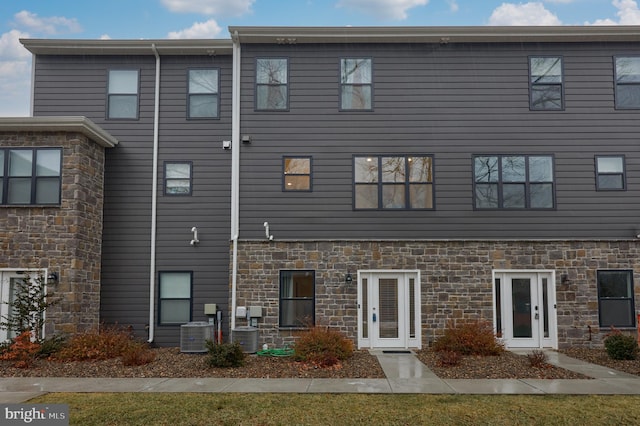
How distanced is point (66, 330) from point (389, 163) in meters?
8.27

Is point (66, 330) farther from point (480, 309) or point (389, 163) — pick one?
point (480, 309)

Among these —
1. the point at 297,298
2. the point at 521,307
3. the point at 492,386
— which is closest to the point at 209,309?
the point at 297,298

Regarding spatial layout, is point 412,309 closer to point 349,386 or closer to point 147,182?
point 349,386

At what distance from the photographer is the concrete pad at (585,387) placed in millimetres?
7751

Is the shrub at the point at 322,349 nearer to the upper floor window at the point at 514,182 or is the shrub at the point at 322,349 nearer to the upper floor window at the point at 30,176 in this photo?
the upper floor window at the point at 514,182

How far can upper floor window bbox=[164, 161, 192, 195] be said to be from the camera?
1297cm

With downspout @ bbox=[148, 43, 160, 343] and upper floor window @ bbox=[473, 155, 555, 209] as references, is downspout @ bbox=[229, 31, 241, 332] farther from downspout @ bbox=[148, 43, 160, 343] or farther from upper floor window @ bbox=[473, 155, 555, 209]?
upper floor window @ bbox=[473, 155, 555, 209]

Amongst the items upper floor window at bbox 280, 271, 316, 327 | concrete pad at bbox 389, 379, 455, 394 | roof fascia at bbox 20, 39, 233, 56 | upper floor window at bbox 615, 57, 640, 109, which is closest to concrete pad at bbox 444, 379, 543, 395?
concrete pad at bbox 389, 379, 455, 394

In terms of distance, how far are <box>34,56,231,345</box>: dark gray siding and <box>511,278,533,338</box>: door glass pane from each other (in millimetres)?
6994

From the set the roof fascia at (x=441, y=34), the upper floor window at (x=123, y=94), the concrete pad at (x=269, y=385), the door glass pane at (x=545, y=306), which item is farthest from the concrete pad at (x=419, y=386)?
the upper floor window at (x=123, y=94)

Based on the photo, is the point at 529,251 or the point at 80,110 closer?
the point at 529,251

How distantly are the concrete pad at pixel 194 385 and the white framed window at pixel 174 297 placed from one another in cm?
402

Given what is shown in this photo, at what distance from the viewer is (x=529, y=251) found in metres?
12.2

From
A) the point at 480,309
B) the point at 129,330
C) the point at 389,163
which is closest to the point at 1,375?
the point at 129,330
